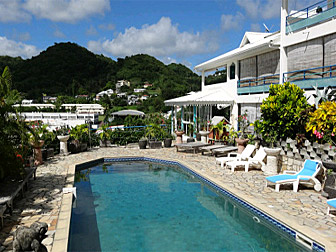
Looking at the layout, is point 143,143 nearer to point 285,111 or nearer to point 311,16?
point 285,111

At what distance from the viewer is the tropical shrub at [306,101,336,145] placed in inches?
316

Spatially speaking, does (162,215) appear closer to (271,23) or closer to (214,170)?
(214,170)

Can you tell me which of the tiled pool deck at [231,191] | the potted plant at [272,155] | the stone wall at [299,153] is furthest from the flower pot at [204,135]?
the stone wall at [299,153]

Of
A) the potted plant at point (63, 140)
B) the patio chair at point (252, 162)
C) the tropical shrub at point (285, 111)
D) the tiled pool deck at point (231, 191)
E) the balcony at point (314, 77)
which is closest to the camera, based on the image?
the tiled pool deck at point (231, 191)

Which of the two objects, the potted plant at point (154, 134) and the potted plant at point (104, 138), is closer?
the potted plant at point (154, 134)

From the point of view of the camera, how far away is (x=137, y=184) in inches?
421

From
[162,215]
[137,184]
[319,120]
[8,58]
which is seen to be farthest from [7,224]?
[8,58]

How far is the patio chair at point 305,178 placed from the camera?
802cm

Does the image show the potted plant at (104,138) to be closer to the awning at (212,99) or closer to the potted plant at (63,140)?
the potted plant at (63,140)

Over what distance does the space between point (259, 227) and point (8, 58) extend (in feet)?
332

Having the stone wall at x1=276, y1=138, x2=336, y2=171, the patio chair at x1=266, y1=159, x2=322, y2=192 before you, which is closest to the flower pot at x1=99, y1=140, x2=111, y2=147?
the stone wall at x1=276, y1=138, x2=336, y2=171

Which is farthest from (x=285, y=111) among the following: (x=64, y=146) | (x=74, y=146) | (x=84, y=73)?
(x=84, y=73)

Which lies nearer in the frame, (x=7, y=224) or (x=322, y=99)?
(x=7, y=224)

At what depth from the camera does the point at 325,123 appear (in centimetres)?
813
